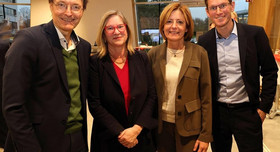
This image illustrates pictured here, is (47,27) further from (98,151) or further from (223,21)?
(223,21)

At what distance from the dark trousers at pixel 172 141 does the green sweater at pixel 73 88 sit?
0.68 m

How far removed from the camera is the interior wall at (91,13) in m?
8.23

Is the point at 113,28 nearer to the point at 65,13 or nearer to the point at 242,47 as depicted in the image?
the point at 65,13

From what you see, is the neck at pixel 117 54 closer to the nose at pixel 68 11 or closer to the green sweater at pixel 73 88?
the green sweater at pixel 73 88

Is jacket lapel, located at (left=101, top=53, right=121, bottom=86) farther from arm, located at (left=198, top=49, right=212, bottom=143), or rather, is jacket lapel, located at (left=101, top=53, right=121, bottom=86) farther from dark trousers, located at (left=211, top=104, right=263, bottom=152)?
dark trousers, located at (left=211, top=104, right=263, bottom=152)

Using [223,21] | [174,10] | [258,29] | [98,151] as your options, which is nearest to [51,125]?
[98,151]

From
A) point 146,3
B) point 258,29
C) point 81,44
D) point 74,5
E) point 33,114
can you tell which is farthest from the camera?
point 146,3

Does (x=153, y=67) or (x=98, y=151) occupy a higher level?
(x=153, y=67)

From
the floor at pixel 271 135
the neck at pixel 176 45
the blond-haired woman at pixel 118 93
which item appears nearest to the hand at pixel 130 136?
the blond-haired woman at pixel 118 93

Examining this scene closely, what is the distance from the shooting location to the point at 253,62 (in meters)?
1.77

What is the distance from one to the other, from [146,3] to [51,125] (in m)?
8.04

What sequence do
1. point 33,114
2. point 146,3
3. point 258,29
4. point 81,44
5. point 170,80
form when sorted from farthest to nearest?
point 146,3 → point 258,29 → point 170,80 → point 81,44 → point 33,114

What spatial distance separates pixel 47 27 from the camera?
1.35 meters

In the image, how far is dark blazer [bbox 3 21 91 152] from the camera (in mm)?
1148
